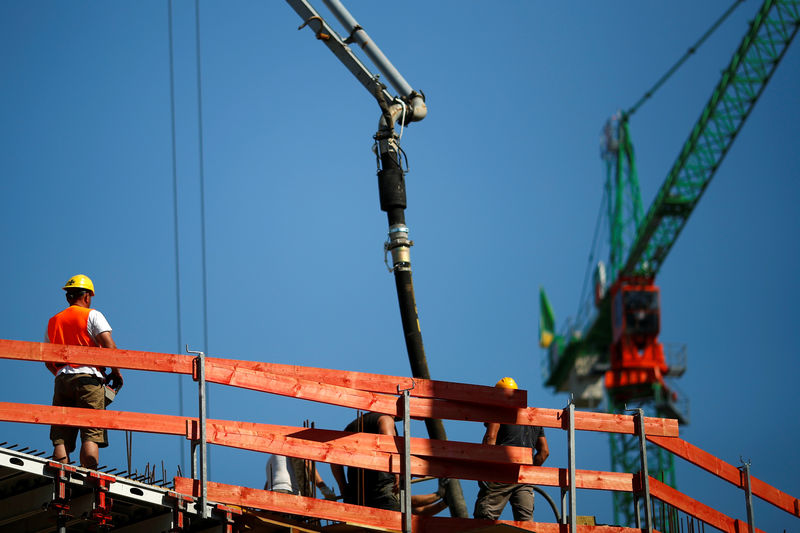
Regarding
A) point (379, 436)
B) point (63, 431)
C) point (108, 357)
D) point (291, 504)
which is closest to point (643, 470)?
point (379, 436)

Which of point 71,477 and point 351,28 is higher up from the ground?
point 351,28

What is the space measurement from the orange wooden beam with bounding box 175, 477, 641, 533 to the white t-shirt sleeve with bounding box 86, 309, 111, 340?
1.71 meters

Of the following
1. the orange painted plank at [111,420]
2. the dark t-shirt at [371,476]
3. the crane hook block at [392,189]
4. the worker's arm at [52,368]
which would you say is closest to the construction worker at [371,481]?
the dark t-shirt at [371,476]

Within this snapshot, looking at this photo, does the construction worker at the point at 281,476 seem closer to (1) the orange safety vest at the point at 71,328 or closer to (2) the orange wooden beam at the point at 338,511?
(2) the orange wooden beam at the point at 338,511

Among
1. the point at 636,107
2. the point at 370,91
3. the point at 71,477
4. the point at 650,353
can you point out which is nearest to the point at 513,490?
the point at 71,477

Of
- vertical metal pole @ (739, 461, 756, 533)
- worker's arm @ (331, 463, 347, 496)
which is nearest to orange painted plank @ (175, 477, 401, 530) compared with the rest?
worker's arm @ (331, 463, 347, 496)

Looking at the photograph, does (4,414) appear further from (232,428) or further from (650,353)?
(650,353)

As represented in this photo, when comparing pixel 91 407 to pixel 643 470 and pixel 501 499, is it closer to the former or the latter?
pixel 501 499

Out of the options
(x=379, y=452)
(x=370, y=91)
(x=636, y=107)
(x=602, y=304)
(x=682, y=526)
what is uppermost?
(x=636, y=107)

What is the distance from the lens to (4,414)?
11.0 metres

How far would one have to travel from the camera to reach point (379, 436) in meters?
12.4

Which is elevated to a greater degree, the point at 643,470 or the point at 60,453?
the point at 60,453

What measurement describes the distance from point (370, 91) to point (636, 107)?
92.8m

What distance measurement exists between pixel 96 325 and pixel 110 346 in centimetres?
27
